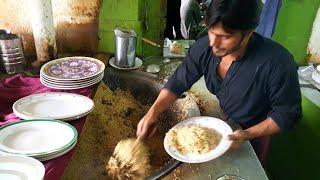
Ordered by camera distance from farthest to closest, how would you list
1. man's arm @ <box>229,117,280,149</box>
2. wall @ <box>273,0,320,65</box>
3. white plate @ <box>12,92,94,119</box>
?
wall @ <box>273,0,320,65</box> → white plate @ <box>12,92,94,119</box> → man's arm @ <box>229,117,280,149</box>

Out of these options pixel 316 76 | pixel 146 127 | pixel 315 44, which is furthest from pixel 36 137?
pixel 315 44

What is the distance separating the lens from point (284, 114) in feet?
5.19

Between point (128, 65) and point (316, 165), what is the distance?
1.63 metres

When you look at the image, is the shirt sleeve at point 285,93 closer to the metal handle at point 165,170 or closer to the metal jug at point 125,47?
the metal handle at point 165,170

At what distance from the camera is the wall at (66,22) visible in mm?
2412

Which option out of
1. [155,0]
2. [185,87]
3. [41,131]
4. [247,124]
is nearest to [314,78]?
[247,124]

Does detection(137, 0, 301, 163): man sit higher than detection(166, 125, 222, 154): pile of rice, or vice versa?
detection(137, 0, 301, 163): man

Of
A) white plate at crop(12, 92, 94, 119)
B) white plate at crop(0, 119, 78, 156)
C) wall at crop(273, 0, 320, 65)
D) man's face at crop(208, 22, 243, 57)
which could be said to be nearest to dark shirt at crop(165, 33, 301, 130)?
man's face at crop(208, 22, 243, 57)

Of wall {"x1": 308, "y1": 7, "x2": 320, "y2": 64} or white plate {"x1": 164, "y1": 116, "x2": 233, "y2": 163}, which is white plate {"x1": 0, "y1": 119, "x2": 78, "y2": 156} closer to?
white plate {"x1": 164, "y1": 116, "x2": 233, "y2": 163}

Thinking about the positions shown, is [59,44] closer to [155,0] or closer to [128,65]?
[128,65]

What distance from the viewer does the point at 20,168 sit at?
3.94 ft

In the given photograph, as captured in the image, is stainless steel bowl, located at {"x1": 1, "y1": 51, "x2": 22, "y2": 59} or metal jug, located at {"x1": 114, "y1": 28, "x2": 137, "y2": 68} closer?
stainless steel bowl, located at {"x1": 1, "y1": 51, "x2": 22, "y2": 59}

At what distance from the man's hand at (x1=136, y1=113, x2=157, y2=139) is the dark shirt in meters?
0.24

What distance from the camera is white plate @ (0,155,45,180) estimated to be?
1.16 metres
